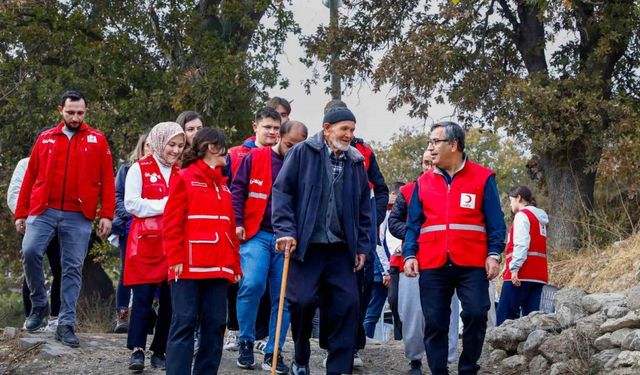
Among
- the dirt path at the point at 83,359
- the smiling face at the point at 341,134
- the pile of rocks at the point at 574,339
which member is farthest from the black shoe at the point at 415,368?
the smiling face at the point at 341,134

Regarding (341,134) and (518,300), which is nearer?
(341,134)

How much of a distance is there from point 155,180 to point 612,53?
12.3 metres

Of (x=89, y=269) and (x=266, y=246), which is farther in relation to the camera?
(x=89, y=269)

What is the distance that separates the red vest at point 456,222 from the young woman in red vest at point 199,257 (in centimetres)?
140

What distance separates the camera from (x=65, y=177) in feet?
28.1

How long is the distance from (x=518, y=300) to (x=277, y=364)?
13.2 feet

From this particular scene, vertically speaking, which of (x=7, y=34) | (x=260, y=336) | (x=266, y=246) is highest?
(x=7, y=34)

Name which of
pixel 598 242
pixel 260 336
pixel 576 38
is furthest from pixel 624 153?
pixel 260 336

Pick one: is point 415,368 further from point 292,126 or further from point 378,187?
point 292,126

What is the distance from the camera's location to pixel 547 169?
1930 cm

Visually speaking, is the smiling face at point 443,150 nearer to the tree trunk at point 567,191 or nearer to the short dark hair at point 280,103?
the short dark hair at point 280,103

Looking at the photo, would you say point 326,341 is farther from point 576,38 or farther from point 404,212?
point 576,38

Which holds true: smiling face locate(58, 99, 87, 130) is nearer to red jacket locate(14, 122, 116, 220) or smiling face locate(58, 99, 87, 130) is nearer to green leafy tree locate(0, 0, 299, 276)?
red jacket locate(14, 122, 116, 220)

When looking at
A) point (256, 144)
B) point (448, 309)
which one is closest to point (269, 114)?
point (256, 144)
